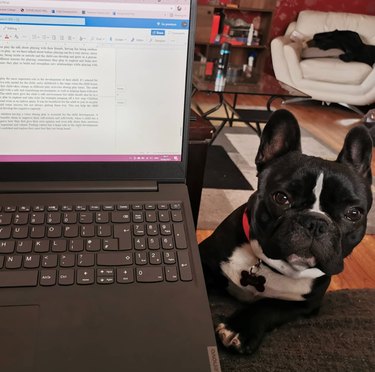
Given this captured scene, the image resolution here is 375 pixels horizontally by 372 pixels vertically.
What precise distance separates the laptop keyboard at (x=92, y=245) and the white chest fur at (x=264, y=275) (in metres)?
0.21

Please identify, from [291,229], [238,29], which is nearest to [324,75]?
[238,29]

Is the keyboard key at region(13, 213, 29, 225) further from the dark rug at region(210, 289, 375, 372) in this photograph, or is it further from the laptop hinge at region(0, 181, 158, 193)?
the dark rug at region(210, 289, 375, 372)

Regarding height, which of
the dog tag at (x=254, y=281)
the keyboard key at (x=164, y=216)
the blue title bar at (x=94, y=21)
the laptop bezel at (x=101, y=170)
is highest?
the blue title bar at (x=94, y=21)

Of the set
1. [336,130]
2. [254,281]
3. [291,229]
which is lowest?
[336,130]

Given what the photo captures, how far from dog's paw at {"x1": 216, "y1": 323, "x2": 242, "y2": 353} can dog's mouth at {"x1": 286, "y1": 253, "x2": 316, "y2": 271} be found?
16cm

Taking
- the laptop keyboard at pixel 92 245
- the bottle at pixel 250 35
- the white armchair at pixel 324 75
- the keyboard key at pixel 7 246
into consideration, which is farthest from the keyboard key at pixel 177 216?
the bottle at pixel 250 35

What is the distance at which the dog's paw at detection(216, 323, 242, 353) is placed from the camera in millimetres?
544

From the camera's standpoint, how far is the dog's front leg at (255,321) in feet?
1.80

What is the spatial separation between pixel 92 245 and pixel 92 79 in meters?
0.23

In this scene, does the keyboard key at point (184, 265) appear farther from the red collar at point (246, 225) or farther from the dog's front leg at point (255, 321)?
the red collar at point (246, 225)

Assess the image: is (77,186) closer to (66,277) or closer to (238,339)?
(66,277)

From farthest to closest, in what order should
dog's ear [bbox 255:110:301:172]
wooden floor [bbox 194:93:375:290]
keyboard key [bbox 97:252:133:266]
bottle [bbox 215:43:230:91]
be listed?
bottle [bbox 215:43:230:91] < wooden floor [bbox 194:93:375:290] < dog's ear [bbox 255:110:301:172] < keyboard key [bbox 97:252:133:266]

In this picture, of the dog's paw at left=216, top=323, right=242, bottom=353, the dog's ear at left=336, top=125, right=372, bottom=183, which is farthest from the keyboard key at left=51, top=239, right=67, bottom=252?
the dog's ear at left=336, top=125, right=372, bottom=183

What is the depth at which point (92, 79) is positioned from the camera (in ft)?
1.86
